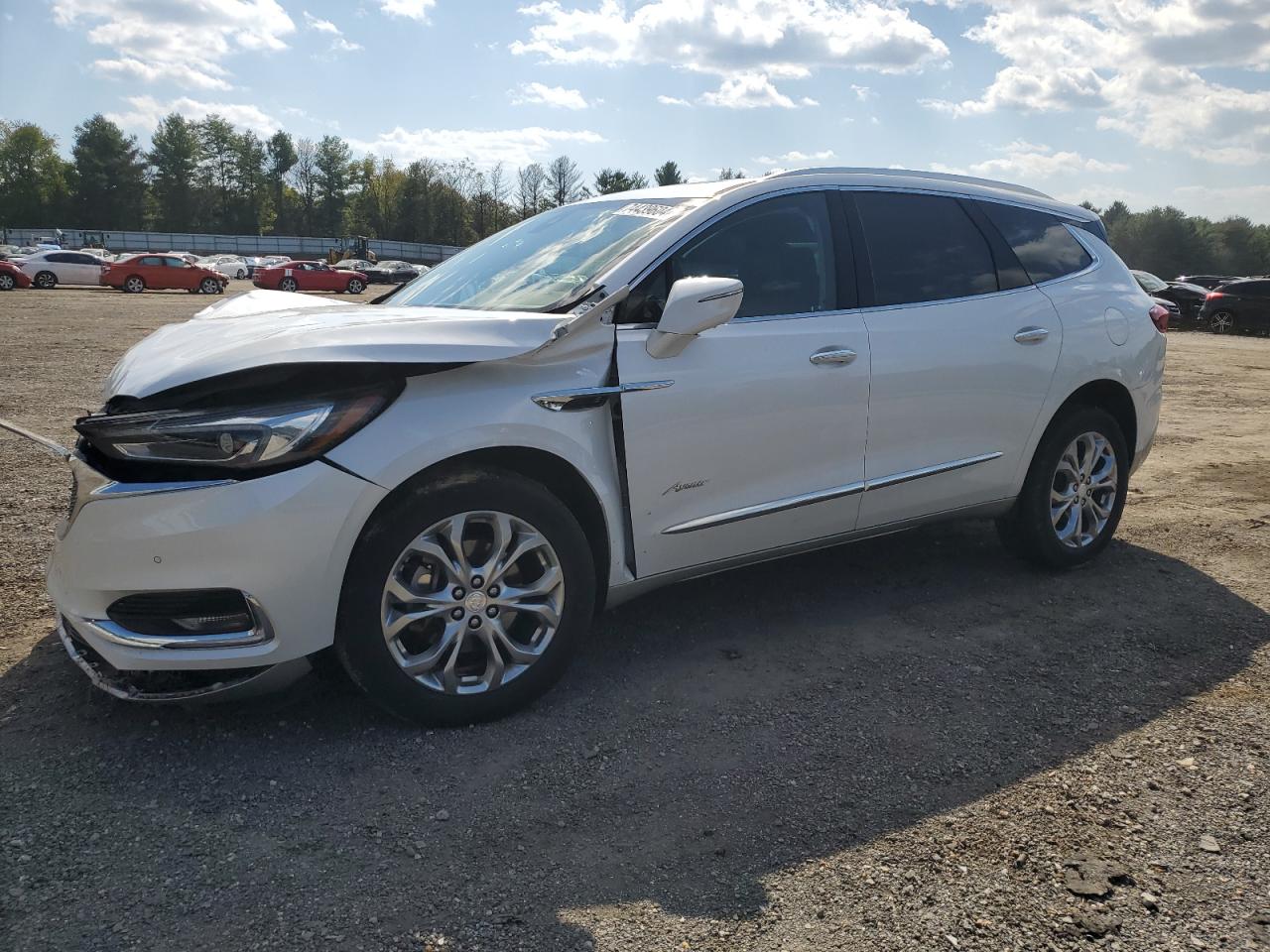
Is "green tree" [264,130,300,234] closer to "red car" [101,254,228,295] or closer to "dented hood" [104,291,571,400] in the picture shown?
"red car" [101,254,228,295]

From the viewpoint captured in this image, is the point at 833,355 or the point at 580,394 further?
the point at 833,355

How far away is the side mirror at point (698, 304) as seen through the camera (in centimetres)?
332

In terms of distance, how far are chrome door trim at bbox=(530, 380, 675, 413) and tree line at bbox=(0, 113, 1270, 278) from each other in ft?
271

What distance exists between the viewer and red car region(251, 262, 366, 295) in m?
45.0

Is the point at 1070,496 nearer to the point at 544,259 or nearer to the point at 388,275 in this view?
the point at 544,259

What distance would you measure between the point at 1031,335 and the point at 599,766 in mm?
2882

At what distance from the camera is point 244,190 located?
361 ft

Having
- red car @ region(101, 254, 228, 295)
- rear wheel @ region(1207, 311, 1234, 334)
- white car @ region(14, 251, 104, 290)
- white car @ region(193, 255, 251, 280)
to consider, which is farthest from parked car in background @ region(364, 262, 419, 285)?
rear wheel @ region(1207, 311, 1234, 334)

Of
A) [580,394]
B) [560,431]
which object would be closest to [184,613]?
[560,431]

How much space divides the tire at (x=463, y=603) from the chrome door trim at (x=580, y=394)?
0.86 ft

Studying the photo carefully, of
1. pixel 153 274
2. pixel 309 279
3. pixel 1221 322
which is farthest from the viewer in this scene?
pixel 309 279

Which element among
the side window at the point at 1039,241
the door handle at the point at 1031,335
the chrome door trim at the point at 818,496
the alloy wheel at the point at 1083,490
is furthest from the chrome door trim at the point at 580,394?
the alloy wheel at the point at 1083,490

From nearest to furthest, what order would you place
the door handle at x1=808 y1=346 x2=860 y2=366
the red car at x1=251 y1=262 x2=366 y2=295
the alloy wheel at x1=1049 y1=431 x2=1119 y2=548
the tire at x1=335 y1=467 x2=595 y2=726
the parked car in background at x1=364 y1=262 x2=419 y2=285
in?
the tire at x1=335 y1=467 x2=595 y2=726 → the door handle at x1=808 y1=346 x2=860 y2=366 → the alloy wheel at x1=1049 y1=431 x2=1119 y2=548 → the red car at x1=251 y1=262 x2=366 y2=295 → the parked car in background at x1=364 y1=262 x2=419 y2=285

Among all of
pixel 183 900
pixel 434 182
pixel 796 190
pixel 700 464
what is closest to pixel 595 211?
pixel 796 190
